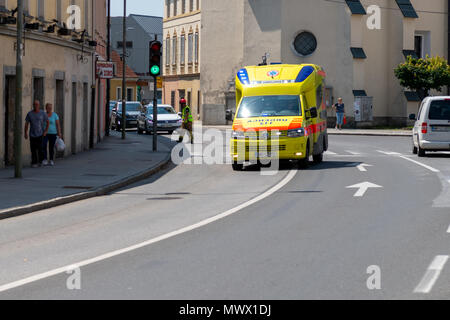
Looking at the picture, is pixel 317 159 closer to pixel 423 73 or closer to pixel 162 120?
pixel 162 120

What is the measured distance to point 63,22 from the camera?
2838 centimetres

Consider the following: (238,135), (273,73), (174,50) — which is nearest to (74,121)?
(273,73)

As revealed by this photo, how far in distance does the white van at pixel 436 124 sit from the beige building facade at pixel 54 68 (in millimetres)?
10992

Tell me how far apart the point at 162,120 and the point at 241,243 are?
121 ft

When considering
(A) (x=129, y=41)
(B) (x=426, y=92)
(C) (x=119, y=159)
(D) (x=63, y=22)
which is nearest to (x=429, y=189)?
(C) (x=119, y=159)

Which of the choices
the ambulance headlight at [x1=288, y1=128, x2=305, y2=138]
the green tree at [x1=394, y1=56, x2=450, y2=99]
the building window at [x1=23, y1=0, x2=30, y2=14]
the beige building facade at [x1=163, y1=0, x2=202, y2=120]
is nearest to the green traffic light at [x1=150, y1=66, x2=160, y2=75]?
the building window at [x1=23, y1=0, x2=30, y2=14]

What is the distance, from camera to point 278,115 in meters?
23.7

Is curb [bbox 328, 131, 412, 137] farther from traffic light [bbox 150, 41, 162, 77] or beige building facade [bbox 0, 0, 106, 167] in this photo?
traffic light [bbox 150, 41, 162, 77]

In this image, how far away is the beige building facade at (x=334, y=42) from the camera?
6016 cm

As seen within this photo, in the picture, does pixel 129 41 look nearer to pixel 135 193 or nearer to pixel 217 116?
pixel 217 116

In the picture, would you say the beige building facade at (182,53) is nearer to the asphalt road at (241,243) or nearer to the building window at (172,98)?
the building window at (172,98)

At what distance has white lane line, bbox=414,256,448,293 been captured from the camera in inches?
312

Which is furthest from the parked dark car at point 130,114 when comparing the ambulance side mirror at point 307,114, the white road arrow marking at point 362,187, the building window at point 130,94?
the building window at point 130,94

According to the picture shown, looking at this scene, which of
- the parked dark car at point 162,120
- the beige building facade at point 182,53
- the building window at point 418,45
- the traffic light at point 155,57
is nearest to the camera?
the traffic light at point 155,57
